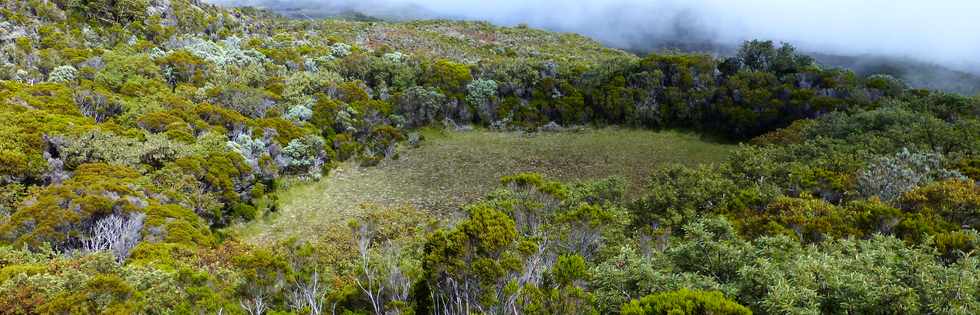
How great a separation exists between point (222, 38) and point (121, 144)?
3477 cm

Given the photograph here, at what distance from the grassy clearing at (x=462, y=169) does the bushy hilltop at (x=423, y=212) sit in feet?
5.28

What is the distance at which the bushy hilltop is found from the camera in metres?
12.4

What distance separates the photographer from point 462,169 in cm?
3603

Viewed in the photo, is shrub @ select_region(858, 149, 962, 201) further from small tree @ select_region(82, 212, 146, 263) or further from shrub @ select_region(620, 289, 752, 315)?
small tree @ select_region(82, 212, 146, 263)

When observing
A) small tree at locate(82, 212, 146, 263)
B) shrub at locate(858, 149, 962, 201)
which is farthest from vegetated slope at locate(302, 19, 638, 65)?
small tree at locate(82, 212, 146, 263)

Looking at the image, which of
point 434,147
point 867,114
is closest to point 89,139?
point 434,147

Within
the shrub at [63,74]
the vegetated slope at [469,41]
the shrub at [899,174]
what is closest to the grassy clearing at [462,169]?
the shrub at [899,174]

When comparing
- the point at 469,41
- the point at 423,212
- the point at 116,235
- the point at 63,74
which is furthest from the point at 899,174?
the point at 469,41

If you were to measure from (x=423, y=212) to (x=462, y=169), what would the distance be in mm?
7992

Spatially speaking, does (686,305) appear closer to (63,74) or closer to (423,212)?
(423,212)

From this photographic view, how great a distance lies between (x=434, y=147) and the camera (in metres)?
41.2

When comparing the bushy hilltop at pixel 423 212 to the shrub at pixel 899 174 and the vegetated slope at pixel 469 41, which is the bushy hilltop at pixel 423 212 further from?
the vegetated slope at pixel 469 41

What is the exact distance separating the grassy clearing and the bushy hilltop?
5.28 ft

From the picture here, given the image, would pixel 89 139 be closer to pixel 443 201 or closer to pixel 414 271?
pixel 443 201
